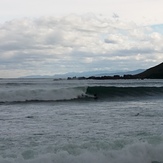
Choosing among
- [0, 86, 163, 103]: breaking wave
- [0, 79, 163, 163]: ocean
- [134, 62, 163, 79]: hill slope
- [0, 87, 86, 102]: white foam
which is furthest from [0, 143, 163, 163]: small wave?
[134, 62, 163, 79]: hill slope

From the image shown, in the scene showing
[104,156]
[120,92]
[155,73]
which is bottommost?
[104,156]

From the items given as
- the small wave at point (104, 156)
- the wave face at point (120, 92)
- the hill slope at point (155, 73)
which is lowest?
the small wave at point (104, 156)

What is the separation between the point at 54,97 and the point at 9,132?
21822 mm

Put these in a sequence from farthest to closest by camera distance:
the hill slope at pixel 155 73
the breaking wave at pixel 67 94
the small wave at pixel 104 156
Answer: the hill slope at pixel 155 73 < the breaking wave at pixel 67 94 < the small wave at pixel 104 156

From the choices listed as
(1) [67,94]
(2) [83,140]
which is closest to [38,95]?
(1) [67,94]

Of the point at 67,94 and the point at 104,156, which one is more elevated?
the point at 67,94

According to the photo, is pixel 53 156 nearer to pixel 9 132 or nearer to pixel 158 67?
pixel 9 132

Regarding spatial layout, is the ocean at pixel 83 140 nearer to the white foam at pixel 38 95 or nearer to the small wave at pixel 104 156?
the small wave at pixel 104 156

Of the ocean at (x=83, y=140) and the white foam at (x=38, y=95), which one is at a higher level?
the white foam at (x=38, y=95)

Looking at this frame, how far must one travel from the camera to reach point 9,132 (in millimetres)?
12961

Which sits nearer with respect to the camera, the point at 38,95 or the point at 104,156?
the point at 104,156

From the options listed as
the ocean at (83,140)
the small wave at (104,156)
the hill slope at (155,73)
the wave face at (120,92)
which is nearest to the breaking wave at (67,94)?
the wave face at (120,92)

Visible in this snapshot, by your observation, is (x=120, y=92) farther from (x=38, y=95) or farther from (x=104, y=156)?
(x=104, y=156)

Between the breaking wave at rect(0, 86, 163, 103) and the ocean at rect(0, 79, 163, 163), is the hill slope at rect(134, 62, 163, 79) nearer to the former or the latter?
the breaking wave at rect(0, 86, 163, 103)
